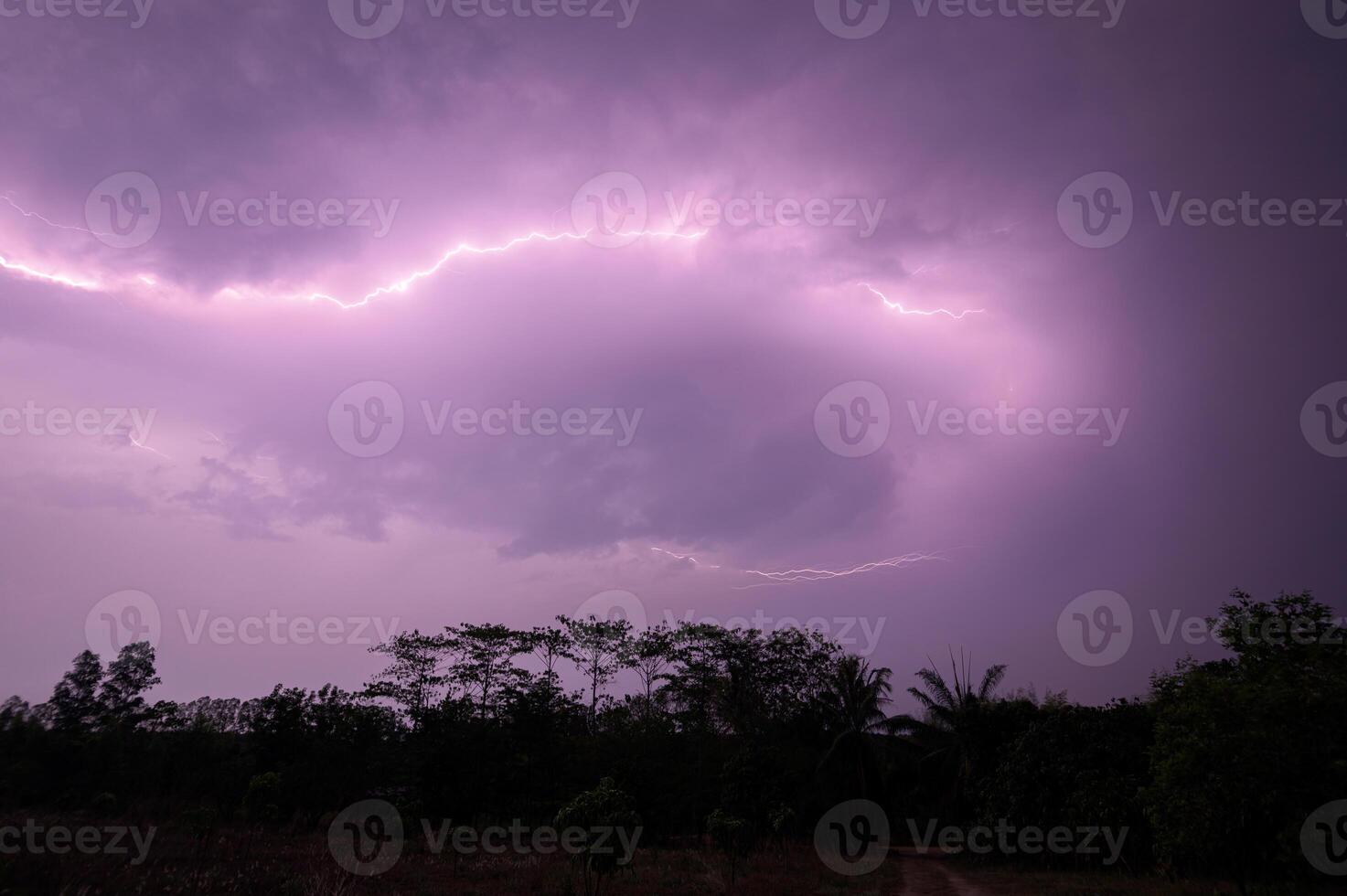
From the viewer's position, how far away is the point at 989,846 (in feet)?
93.0

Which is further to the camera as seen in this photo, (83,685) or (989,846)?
(83,685)

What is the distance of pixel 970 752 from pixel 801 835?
10.5 meters

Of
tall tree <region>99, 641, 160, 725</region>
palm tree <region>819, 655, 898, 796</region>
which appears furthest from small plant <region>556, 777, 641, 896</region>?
tall tree <region>99, 641, 160, 725</region>

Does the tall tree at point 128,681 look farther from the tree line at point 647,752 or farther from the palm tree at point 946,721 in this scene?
the palm tree at point 946,721

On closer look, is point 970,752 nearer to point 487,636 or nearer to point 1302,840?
point 1302,840

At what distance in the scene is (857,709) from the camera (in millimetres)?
39094

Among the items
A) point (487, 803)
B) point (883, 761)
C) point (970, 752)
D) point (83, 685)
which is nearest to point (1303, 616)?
point (970, 752)

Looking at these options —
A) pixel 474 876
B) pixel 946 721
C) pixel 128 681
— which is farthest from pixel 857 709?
pixel 128 681

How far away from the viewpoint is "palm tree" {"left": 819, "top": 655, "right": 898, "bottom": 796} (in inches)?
1473

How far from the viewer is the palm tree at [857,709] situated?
37406 mm

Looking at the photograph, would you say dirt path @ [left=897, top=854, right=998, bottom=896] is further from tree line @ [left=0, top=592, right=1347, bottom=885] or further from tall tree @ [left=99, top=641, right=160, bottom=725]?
tall tree @ [left=99, top=641, right=160, bottom=725]

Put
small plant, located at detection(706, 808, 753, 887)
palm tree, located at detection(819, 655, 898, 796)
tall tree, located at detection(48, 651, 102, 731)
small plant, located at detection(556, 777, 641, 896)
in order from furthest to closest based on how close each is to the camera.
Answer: tall tree, located at detection(48, 651, 102, 731), palm tree, located at detection(819, 655, 898, 796), small plant, located at detection(706, 808, 753, 887), small plant, located at detection(556, 777, 641, 896)

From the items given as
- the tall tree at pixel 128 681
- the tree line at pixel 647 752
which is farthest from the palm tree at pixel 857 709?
the tall tree at pixel 128 681

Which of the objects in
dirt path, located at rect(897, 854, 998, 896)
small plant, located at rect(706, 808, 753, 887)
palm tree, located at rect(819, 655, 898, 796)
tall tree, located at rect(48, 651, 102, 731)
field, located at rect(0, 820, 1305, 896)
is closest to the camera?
field, located at rect(0, 820, 1305, 896)
